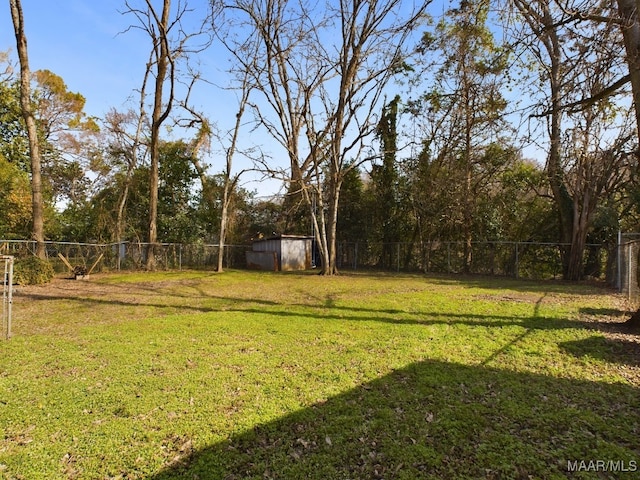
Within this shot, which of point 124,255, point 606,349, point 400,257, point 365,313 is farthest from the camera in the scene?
point 400,257

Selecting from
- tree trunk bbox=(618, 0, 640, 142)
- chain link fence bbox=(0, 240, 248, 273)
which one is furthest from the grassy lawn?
chain link fence bbox=(0, 240, 248, 273)

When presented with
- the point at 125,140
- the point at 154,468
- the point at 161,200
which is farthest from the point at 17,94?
the point at 154,468

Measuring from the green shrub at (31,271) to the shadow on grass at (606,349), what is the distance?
49.8 feet

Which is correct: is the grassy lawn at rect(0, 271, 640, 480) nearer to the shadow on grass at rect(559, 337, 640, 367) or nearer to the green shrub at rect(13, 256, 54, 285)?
the shadow on grass at rect(559, 337, 640, 367)

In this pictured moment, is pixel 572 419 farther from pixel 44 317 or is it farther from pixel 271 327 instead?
pixel 44 317

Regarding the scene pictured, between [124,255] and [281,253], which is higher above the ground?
[281,253]

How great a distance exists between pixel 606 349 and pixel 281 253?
1641cm

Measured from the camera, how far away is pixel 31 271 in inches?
475

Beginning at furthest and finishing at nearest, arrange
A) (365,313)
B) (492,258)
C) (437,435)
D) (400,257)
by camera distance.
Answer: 1. (400,257)
2. (492,258)
3. (365,313)
4. (437,435)

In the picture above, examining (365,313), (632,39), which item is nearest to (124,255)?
(365,313)

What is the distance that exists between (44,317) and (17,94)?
23.3 meters

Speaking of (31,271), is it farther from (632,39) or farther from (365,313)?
(632,39)

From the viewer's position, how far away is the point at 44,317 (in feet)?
23.3

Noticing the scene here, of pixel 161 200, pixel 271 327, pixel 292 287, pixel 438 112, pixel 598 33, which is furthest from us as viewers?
pixel 161 200
